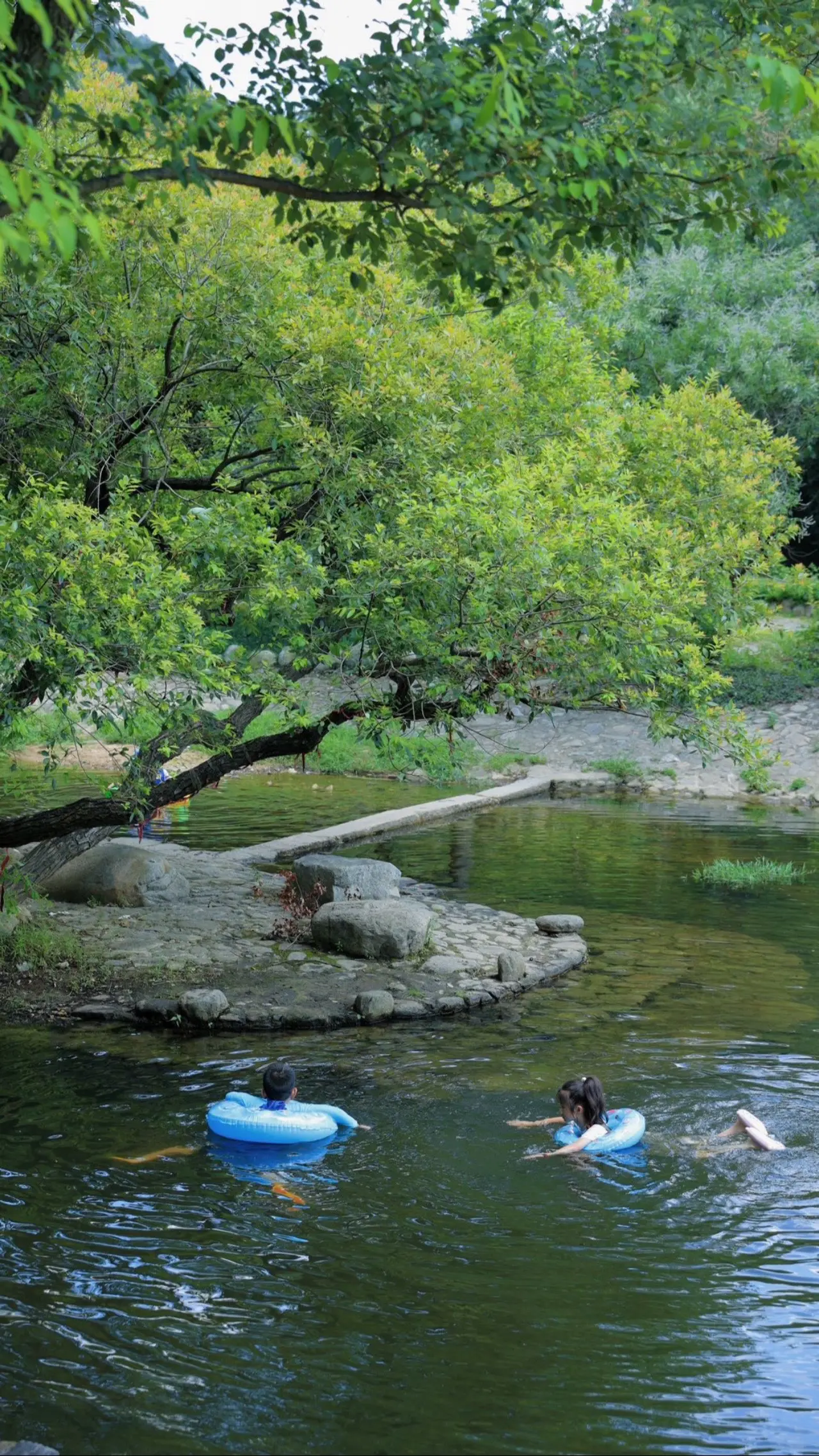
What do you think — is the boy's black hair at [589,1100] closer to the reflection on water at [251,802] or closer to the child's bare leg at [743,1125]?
the child's bare leg at [743,1125]

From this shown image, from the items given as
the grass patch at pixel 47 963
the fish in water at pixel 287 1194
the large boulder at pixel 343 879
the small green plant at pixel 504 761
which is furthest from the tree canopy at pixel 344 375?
the small green plant at pixel 504 761

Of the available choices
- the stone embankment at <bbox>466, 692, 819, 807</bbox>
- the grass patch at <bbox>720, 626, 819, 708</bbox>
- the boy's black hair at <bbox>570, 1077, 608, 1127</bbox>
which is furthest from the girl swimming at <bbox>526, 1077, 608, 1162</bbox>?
the grass patch at <bbox>720, 626, 819, 708</bbox>

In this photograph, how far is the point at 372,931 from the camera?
14680 millimetres

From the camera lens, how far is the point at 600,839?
24.3 meters

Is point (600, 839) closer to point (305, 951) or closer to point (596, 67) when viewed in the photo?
point (305, 951)

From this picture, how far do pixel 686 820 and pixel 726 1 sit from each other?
19.9 m

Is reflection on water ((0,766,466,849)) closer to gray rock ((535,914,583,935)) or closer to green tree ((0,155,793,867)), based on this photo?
gray rock ((535,914,583,935))

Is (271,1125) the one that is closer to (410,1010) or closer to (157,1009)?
(157,1009)

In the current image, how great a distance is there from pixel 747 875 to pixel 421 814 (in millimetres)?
7370

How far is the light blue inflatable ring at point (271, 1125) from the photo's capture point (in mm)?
9727

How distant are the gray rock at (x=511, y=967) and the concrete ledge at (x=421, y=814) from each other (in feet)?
22.4

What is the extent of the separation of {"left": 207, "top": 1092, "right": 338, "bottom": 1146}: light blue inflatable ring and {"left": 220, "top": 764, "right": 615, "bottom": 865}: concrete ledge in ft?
34.9

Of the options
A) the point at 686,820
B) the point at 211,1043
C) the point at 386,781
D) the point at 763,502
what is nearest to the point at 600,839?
the point at 686,820

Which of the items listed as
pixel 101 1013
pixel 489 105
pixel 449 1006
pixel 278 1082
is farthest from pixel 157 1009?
pixel 489 105
